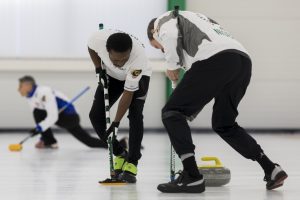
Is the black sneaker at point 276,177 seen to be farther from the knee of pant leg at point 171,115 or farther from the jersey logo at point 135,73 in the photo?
the jersey logo at point 135,73

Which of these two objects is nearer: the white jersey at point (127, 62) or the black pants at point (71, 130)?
the white jersey at point (127, 62)

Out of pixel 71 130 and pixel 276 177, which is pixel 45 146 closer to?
pixel 71 130

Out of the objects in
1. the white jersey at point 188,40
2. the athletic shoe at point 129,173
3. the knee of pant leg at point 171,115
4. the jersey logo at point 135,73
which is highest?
the white jersey at point 188,40

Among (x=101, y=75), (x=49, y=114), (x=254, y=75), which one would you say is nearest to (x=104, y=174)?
(x=101, y=75)

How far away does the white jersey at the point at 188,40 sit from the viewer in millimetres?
3393

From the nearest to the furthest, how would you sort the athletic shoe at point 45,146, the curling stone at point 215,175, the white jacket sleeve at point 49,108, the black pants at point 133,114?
the curling stone at point 215,175 → the black pants at point 133,114 → the white jacket sleeve at point 49,108 → the athletic shoe at point 45,146

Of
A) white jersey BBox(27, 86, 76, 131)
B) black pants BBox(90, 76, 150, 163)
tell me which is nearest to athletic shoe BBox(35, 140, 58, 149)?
white jersey BBox(27, 86, 76, 131)

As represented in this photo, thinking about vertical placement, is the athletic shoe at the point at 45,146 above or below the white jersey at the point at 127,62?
below

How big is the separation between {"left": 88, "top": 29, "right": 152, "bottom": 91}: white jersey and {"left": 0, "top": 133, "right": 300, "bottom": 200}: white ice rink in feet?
1.99

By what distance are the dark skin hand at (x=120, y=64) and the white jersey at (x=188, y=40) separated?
0.23 m

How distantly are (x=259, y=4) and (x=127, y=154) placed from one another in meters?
5.57

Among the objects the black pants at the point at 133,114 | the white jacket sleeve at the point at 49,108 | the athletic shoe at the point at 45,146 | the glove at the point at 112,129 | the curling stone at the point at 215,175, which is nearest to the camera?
the curling stone at the point at 215,175

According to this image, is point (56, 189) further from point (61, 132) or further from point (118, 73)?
point (61, 132)

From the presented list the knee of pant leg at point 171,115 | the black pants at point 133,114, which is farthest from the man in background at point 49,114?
the knee of pant leg at point 171,115
